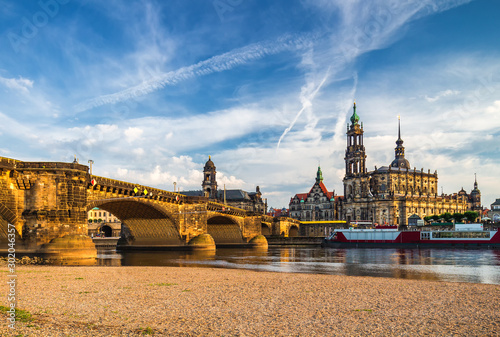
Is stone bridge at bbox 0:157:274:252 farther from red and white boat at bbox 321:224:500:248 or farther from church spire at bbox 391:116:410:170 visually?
church spire at bbox 391:116:410:170

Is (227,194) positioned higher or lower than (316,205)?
higher

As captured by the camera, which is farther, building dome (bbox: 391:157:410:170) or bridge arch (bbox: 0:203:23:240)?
building dome (bbox: 391:157:410:170)

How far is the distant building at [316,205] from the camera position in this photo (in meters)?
177

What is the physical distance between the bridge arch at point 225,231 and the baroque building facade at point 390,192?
7713cm

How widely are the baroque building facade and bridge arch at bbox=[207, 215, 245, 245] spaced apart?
77132 millimetres

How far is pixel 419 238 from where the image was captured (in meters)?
81.4

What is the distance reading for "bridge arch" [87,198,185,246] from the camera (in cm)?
5234

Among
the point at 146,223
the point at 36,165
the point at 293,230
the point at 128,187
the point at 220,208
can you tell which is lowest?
the point at 293,230

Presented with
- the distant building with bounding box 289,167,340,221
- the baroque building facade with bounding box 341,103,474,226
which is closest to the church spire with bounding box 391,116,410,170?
the baroque building facade with bounding box 341,103,474,226

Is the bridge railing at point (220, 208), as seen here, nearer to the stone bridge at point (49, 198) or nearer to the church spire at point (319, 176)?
the stone bridge at point (49, 198)

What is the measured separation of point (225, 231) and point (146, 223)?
95.2ft

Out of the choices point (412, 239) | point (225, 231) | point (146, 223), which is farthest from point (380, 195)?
point (146, 223)

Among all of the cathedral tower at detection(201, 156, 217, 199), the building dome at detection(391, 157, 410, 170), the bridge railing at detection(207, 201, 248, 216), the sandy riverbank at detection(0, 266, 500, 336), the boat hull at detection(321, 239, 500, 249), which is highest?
the building dome at detection(391, 157, 410, 170)

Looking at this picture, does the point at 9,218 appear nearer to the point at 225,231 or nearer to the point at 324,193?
the point at 225,231
